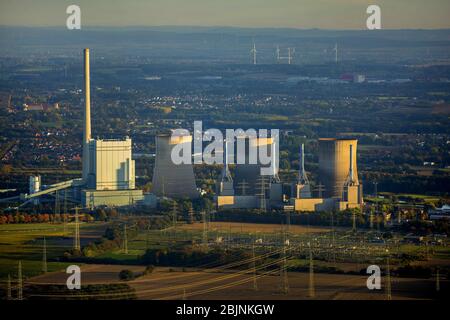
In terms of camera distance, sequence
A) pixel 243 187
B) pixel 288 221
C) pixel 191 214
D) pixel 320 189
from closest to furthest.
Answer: pixel 288 221 → pixel 191 214 → pixel 320 189 → pixel 243 187

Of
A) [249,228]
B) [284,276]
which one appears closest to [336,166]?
[249,228]

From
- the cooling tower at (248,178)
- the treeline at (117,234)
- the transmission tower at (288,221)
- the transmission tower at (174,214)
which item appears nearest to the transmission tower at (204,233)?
the transmission tower at (174,214)

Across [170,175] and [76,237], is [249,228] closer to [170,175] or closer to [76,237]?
[76,237]

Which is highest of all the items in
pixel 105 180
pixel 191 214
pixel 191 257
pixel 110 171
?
pixel 110 171

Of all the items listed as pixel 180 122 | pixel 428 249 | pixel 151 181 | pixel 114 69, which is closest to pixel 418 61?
pixel 114 69

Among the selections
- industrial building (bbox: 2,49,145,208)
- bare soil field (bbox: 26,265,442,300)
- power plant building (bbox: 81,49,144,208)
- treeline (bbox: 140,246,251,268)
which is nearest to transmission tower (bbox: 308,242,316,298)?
bare soil field (bbox: 26,265,442,300)

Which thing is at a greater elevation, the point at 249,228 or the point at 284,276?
the point at 249,228

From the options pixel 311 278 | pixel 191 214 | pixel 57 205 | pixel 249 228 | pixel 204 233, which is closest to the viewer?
pixel 311 278
